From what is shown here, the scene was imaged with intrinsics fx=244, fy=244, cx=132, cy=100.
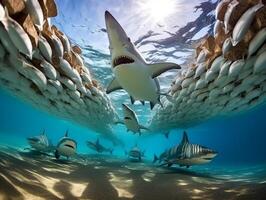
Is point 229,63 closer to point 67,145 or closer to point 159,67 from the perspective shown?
point 159,67

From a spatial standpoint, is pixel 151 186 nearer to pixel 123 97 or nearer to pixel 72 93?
pixel 72 93

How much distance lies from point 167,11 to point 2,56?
7431 mm

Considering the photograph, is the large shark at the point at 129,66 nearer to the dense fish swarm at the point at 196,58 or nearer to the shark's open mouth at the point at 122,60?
the shark's open mouth at the point at 122,60

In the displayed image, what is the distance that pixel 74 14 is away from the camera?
11.9 meters

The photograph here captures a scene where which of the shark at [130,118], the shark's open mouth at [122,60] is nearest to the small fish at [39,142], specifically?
the shark at [130,118]

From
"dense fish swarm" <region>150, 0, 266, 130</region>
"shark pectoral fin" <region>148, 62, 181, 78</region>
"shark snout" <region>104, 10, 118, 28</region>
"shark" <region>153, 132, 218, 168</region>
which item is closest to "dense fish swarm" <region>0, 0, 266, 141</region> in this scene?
"dense fish swarm" <region>150, 0, 266, 130</region>

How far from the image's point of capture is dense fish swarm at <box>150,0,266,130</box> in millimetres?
4688

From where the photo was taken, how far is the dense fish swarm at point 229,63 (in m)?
4.69

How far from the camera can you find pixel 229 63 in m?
6.48

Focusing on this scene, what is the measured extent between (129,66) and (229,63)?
3235 mm

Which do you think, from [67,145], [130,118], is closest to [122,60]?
[130,118]

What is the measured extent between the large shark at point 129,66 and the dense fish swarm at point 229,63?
1.47 m

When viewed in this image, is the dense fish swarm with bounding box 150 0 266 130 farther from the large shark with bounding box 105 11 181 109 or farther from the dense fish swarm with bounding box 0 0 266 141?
the large shark with bounding box 105 11 181 109

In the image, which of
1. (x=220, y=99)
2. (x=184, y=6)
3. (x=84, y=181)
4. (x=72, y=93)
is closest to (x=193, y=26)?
(x=184, y=6)
